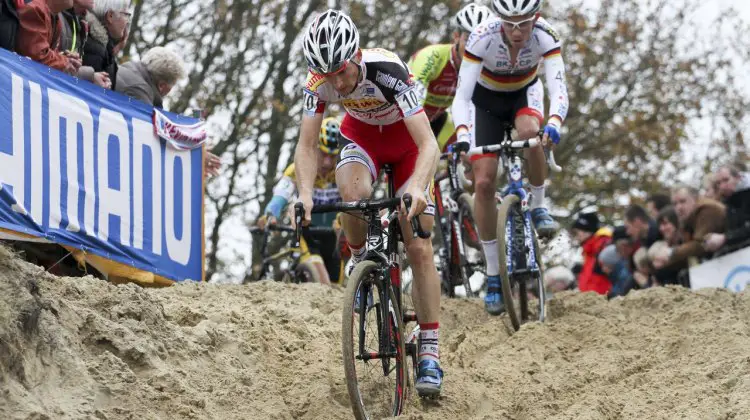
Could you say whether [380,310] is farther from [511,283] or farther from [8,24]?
[8,24]

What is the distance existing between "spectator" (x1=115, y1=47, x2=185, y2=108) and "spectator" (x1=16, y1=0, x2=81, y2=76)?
43.0 inches

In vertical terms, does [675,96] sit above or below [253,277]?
above

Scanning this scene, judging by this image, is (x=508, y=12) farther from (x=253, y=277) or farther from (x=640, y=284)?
(x=253, y=277)

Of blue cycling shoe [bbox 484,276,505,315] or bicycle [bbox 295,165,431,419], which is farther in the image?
blue cycling shoe [bbox 484,276,505,315]

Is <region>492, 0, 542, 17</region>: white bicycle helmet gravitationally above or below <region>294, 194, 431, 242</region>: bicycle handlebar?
above

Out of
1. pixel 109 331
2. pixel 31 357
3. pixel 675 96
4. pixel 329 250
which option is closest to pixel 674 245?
pixel 329 250

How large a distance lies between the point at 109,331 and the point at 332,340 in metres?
2.22

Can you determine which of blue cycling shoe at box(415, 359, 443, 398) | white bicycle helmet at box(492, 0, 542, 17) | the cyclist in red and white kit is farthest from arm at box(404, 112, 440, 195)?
white bicycle helmet at box(492, 0, 542, 17)

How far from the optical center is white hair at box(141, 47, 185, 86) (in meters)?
9.79

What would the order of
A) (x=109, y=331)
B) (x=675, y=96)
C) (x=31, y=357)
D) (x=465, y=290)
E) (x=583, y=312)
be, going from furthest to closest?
(x=675, y=96) < (x=465, y=290) < (x=583, y=312) < (x=109, y=331) < (x=31, y=357)

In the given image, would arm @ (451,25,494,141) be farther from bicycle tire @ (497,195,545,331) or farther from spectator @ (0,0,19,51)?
spectator @ (0,0,19,51)

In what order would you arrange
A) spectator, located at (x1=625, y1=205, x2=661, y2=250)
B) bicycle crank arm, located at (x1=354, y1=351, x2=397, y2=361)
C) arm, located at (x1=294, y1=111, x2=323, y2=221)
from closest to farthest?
1. bicycle crank arm, located at (x1=354, y1=351, x2=397, y2=361)
2. arm, located at (x1=294, y1=111, x2=323, y2=221)
3. spectator, located at (x1=625, y1=205, x2=661, y2=250)

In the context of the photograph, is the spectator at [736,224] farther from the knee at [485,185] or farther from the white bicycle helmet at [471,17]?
the knee at [485,185]

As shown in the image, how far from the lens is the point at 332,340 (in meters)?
→ 8.40
